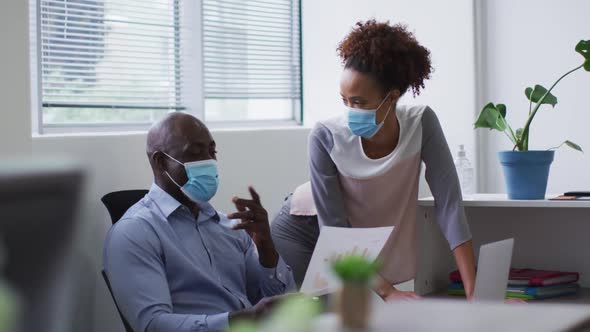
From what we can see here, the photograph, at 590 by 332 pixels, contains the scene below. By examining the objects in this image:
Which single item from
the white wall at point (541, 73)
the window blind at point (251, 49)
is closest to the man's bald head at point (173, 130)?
the window blind at point (251, 49)

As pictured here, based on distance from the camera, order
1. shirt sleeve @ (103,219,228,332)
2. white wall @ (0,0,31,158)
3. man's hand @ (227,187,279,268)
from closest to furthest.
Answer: shirt sleeve @ (103,219,228,332) → man's hand @ (227,187,279,268) → white wall @ (0,0,31,158)

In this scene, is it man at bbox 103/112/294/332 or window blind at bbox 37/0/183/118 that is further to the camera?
window blind at bbox 37/0/183/118

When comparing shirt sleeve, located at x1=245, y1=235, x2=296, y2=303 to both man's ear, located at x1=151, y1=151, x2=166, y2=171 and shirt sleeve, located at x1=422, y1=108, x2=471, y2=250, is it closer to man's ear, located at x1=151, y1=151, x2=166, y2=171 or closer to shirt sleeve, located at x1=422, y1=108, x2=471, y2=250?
man's ear, located at x1=151, y1=151, x2=166, y2=171

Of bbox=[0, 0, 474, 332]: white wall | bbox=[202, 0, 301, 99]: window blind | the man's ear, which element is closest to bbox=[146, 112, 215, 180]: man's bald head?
the man's ear

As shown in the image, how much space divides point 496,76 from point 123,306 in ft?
9.74

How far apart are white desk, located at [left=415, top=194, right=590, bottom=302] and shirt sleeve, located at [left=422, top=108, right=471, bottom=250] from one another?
13 cm

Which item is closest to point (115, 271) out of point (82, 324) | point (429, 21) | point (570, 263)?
point (82, 324)

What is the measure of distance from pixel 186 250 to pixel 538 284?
3.59 feet

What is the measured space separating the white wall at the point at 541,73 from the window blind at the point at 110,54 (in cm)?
177

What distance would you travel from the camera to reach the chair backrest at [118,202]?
8.81 feet

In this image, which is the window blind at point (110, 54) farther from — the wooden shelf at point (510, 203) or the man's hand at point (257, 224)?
the wooden shelf at point (510, 203)

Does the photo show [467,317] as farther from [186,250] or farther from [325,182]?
[325,182]

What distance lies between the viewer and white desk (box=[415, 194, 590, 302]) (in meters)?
2.72

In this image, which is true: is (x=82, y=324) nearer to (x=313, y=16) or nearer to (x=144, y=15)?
(x=144, y=15)
